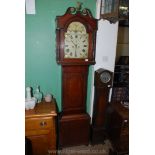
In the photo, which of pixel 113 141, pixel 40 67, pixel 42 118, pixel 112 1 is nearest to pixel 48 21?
pixel 40 67

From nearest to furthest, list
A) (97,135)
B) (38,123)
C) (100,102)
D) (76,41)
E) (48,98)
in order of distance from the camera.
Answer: (38,123), (76,41), (48,98), (100,102), (97,135)

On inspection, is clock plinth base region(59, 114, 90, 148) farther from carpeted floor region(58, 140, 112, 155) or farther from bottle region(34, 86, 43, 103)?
bottle region(34, 86, 43, 103)

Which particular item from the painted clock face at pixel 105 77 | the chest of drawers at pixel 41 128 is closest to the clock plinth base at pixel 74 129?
the chest of drawers at pixel 41 128

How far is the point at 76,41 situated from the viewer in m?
1.83

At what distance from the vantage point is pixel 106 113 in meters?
2.15

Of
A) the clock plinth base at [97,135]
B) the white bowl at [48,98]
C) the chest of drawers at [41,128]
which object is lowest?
the clock plinth base at [97,135]

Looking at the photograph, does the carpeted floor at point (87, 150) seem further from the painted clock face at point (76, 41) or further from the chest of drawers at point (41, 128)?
the painted clock face at point (76, 41)

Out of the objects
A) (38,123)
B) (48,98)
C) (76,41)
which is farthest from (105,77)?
(38,123)

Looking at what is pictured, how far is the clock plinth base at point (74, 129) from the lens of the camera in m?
1.97

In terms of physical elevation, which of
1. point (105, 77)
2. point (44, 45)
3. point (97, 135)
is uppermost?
point (44, 45)

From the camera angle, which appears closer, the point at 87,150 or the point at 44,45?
the point at 44,45

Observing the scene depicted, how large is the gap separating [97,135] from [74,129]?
374 millimetres

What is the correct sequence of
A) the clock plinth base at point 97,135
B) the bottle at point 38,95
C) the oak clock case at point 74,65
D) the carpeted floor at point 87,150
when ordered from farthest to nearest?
the clock plinth base at point 97,135, the carpeted floor at point 87,150, the bottle at point 38,95, the oak clock case at point 74,65

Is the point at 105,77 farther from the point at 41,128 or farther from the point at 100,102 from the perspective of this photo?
the point at 41,128
